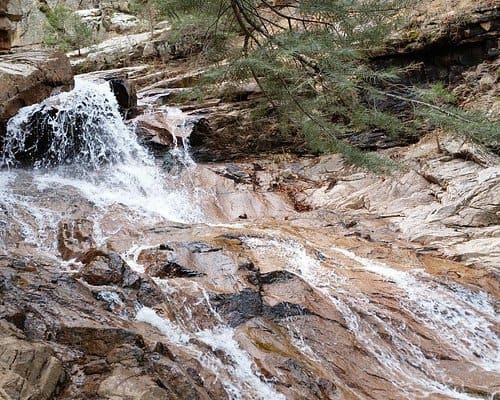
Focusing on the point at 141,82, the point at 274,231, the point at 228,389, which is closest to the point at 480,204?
the point at 274,231

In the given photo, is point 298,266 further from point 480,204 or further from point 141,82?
point 141,82

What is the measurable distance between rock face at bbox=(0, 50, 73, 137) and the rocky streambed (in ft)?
1.16

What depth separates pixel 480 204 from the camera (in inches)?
323

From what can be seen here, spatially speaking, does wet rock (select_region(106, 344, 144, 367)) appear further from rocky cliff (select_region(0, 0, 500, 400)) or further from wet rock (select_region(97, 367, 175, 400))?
wet rock (select_region(97, 367, 175, 400))

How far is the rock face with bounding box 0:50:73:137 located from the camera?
368 inches

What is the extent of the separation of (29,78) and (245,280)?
692 cm

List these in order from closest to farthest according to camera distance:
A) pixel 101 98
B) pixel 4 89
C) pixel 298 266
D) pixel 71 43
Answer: pixel 298 266 < pixel 4 89 < pixel 101 98 < pixel 71 43

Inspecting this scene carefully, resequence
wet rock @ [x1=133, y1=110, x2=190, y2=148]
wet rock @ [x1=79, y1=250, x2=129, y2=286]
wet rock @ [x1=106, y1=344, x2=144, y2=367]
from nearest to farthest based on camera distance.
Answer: wet rock @ [x1=106, y1=344, x2=144, y2=367] < wet rock @ [x1=79, y1=250, x2=129, y2=286] < wet rock @ [x1=133, y1=110, x2=190, y2=148]

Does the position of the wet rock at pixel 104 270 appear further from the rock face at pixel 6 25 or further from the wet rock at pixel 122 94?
the wet rock at pixel 122 94

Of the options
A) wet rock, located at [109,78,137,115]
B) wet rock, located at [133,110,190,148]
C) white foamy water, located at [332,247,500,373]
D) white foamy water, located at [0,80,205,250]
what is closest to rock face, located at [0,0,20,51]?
white foamy water, located at [0,80,205,250]

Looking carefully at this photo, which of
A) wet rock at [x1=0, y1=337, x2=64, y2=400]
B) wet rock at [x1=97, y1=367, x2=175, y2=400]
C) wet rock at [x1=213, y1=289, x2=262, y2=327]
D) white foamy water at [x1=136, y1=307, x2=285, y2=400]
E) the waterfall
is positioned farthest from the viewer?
the waterfall

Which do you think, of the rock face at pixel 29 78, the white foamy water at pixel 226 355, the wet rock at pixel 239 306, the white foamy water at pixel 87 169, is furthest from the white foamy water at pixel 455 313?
the rock face at pixel 29 78

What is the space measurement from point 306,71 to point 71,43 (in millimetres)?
19709

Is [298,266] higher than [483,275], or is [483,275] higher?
[298,266]
